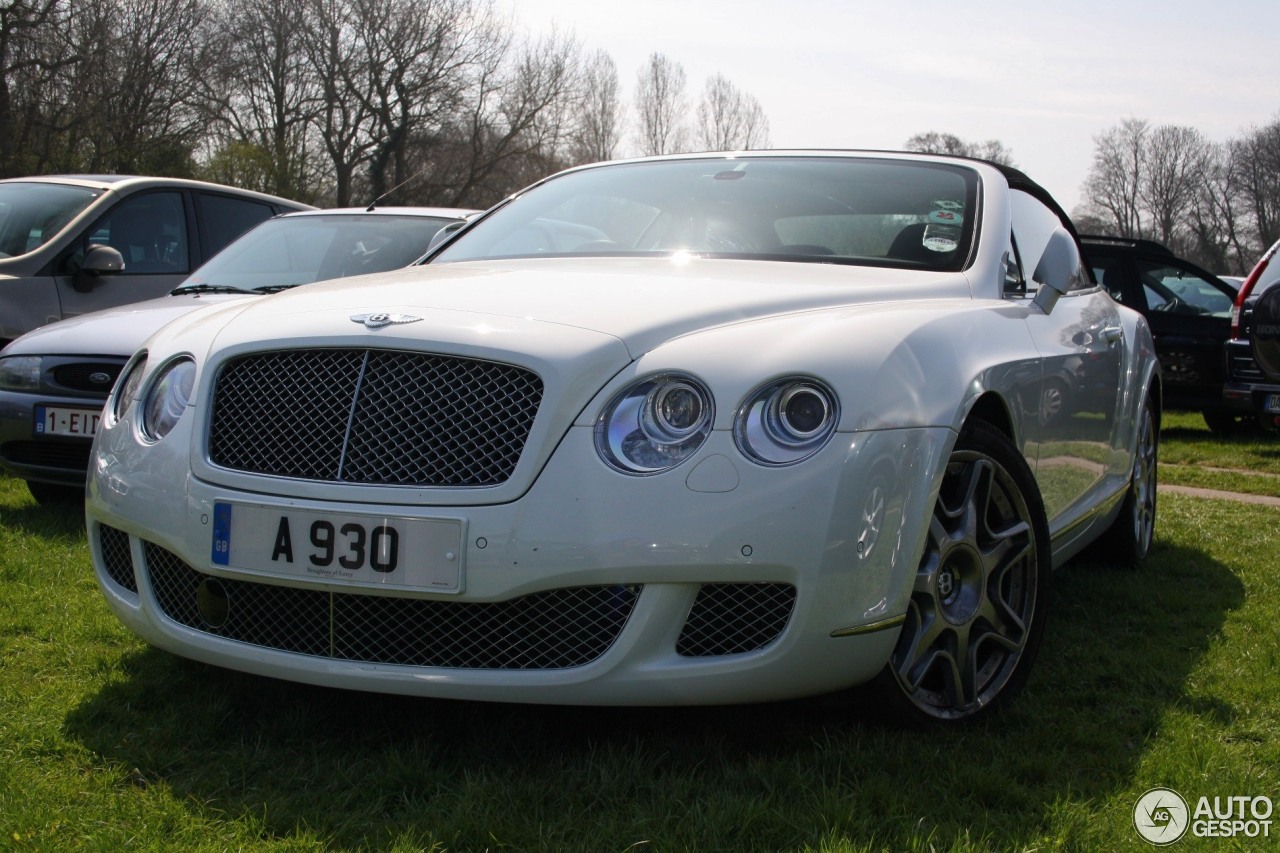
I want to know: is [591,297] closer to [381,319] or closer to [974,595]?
[381,319]

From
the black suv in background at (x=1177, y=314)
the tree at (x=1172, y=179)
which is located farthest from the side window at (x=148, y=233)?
the tree at (x=1172, y=179)

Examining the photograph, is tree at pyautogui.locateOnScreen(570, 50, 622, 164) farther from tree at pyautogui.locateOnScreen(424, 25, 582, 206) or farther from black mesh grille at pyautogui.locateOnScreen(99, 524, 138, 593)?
black mesh grille at pyautogui.locateOnScreen(99, 524, 138, 593)

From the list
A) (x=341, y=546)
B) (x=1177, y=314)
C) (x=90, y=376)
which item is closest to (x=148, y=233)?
(x=90, y=376)

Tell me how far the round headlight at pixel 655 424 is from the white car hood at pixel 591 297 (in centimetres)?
11

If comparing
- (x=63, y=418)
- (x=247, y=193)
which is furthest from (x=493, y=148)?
(x=63, y=418)

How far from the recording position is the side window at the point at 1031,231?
4129 millimetres

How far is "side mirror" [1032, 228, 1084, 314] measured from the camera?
153 inches

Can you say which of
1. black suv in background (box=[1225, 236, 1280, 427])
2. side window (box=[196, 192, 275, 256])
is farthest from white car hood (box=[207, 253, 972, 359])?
black suv in background (box=[1225, 236, 1280, 427])

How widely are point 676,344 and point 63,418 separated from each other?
359 centimetres

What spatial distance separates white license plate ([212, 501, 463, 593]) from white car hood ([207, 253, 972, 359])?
0.40m

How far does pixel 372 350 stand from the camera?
274 centimetres

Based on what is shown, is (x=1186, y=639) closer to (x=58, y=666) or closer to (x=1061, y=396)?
(x=1061, y=396)

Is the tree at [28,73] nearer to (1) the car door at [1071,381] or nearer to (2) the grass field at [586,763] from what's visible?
(2) the grass field at [586,763]

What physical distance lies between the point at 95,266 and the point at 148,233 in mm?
630
